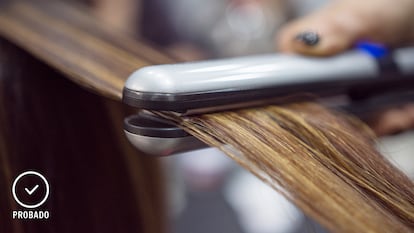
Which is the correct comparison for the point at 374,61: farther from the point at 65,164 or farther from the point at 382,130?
the point at 65,164

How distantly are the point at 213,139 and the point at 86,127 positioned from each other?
100 mm

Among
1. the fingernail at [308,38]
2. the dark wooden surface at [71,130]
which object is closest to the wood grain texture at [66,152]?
the dark wooden surface at [71,130]

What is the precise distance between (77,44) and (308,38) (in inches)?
5.1

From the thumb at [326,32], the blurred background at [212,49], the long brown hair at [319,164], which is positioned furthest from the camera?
the blurred background at [212,49]

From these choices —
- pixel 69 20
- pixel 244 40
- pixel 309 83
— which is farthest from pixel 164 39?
pixel 309 83

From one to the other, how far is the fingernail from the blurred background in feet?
0.24

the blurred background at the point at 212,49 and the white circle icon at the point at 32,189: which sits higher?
the blurred background at the point at 212,49

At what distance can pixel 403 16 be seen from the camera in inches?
16.1

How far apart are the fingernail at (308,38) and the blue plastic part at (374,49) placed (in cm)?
3

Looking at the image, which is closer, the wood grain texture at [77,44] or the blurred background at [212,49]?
the wood grain texture at [77,44]

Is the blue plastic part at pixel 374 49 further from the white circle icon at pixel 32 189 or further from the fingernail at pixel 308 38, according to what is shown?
the white circle icon at pixel 32 189

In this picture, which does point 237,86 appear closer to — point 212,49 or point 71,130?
point 71,130

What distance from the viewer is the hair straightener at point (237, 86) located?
0.75 feet

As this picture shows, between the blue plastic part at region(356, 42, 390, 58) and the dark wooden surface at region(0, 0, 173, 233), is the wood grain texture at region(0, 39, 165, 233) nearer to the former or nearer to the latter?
the dark wooden surface at region(0, 0, 173, 233)
